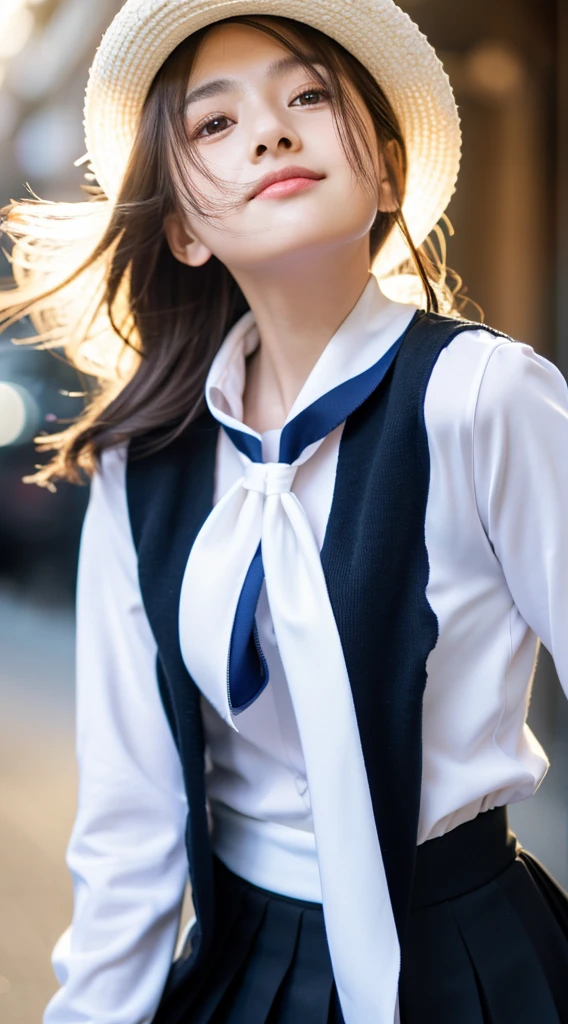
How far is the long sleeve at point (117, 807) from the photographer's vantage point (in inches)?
31.9

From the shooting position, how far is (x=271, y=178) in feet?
2.33

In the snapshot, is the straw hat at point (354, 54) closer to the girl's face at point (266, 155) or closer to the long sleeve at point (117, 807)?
the girl's face at point (266, 155)

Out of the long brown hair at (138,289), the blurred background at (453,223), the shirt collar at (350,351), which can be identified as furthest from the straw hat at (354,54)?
the blurred background at (453,223)

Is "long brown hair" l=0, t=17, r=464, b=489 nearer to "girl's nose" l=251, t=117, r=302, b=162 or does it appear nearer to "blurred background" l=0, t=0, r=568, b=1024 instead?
"girl's nose" l=251, t=117, r=302, b=162

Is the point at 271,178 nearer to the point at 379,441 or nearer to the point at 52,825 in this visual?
the point at 379,441

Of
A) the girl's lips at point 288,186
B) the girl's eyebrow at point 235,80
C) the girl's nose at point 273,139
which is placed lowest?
the girl's lips at point 288,186

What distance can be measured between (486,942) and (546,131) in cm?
135

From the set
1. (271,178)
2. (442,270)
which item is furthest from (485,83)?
(271,178)

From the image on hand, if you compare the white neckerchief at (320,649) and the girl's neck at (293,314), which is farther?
the girl's neck at (293,314)

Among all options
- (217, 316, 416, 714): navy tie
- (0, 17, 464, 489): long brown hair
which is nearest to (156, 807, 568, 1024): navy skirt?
(217, 316, 416, 714): navy tie

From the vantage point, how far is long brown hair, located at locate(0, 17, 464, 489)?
2.68 ft

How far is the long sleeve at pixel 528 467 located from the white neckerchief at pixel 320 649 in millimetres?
136

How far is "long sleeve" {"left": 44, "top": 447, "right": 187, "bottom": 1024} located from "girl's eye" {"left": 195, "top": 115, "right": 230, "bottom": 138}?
34cm

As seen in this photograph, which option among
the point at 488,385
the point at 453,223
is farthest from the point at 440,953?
the point at 453,223
